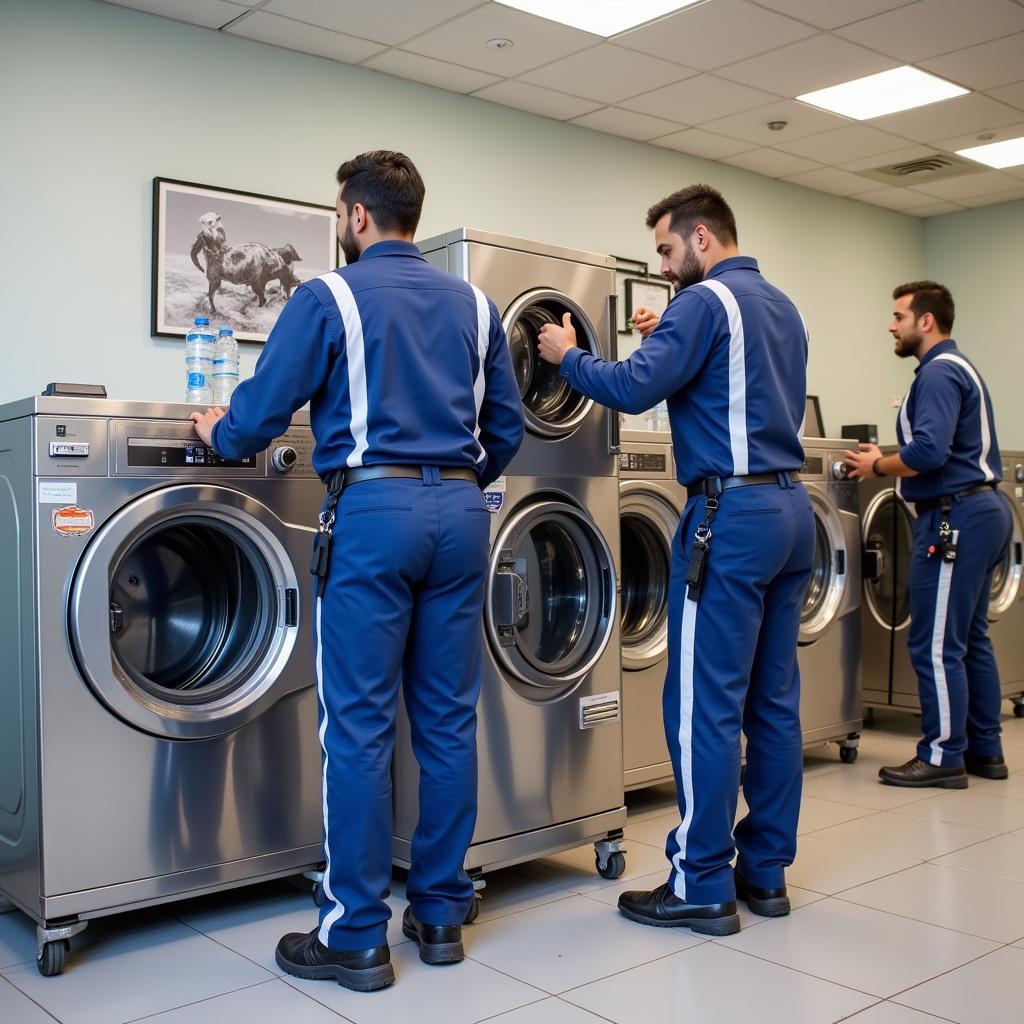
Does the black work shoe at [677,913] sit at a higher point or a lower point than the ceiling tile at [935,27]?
lower

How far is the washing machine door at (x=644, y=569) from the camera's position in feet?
12.4

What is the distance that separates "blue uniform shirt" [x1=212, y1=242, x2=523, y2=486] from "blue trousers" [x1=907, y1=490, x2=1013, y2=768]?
232 centimetres

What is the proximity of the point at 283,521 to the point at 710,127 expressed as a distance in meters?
4.04

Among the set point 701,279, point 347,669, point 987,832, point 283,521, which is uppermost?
point 701,279

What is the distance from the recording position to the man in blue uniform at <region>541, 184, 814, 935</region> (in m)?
2.67

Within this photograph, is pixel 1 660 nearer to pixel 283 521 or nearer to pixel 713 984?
pixel 283 521

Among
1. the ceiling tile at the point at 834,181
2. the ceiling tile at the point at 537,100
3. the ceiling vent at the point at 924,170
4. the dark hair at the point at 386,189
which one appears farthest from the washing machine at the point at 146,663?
the ceiling vent at the point at 924,170

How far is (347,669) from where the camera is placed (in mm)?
2350

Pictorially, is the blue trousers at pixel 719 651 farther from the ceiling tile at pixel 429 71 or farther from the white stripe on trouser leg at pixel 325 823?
the ceiling tile at pixel 429 71

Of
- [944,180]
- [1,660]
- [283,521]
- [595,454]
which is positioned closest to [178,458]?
[283,521]

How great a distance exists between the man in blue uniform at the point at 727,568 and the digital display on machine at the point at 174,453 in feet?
2.92

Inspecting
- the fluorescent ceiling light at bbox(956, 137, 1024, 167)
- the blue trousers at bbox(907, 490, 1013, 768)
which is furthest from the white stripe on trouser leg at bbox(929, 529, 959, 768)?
the fluorescent ceiling light at bbox(956, 137, 1024, 167)

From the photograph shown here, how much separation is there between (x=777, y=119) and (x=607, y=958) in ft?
15.1

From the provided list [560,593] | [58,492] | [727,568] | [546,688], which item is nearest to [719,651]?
[727,568]
